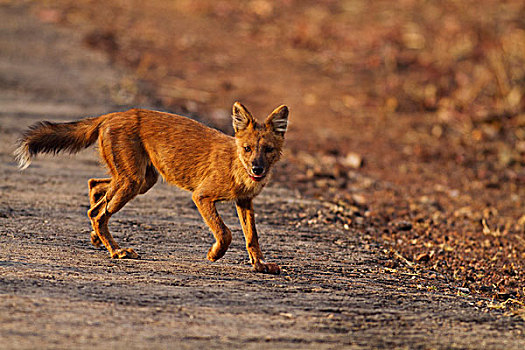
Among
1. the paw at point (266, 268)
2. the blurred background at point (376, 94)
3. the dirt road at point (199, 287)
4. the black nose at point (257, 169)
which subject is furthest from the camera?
the blurred background at point (376, 94)

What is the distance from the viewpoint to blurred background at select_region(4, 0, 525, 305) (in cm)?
864

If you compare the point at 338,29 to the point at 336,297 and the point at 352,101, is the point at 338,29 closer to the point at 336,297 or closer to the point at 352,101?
the point at 352,101

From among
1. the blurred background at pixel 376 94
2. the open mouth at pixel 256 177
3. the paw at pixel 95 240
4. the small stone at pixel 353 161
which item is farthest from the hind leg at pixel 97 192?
the small stone at pixel 353 161

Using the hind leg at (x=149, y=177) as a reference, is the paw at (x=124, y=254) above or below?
below

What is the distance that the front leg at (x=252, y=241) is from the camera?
247 inches

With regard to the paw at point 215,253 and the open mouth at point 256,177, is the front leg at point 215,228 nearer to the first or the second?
the paw at point 215,253

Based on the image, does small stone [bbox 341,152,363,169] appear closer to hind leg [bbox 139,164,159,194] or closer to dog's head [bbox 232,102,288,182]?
dog's head [bbox 232,102,288,182]

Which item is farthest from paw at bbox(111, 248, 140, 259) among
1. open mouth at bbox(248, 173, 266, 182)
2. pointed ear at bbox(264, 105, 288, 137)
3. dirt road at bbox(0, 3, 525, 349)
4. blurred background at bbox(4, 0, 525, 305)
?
blurred background at bbox(4, 0, 525, 305)

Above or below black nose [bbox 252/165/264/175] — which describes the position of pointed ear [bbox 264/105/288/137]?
above

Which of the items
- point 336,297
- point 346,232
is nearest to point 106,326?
point 336,297

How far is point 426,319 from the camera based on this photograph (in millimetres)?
5504

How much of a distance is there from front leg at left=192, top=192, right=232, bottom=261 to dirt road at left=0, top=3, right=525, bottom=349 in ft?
0.60

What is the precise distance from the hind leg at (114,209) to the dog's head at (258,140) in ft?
3.26

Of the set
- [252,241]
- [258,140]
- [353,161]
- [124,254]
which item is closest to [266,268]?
[252,241]
